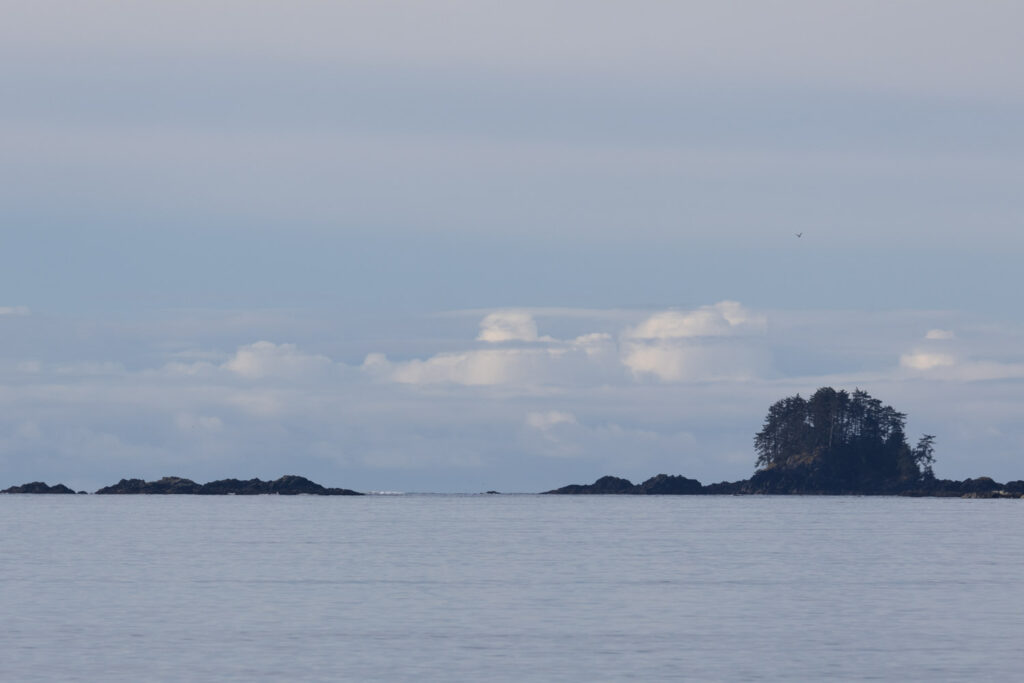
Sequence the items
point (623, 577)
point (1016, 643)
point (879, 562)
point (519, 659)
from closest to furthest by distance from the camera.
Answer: point (519, 659) → point (1016, 643) → point (623, 577) → point (879, 562)

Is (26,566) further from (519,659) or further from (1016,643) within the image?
(1016,643)

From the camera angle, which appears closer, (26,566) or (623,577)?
(623,577)

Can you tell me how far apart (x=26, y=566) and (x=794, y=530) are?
7830 cm

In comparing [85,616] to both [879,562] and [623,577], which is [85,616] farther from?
[879,562]

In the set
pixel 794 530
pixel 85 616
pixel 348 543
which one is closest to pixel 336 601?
pixel 85 616

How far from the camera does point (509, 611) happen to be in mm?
57625

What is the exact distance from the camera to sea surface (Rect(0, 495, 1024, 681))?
141ft

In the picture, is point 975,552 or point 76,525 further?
point 76,525

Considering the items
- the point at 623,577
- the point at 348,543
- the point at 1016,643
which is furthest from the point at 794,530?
the point at 1016,643

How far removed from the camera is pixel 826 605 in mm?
60781

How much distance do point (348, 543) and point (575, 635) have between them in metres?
60.7

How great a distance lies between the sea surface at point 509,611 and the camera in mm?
43031

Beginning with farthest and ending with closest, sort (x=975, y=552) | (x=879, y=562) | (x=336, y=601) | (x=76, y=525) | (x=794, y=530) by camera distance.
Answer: (x=76, y=525)
(x=794, y=530)
(x=975, y=552)
(x=879, y=562)
(x=336, y=601)

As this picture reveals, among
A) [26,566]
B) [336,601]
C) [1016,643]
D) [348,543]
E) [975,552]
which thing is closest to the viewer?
[1016,643]
